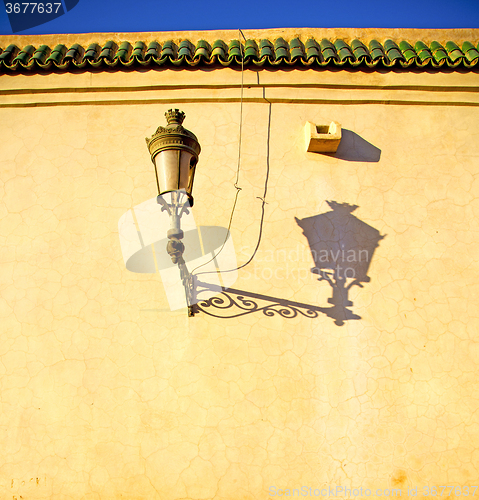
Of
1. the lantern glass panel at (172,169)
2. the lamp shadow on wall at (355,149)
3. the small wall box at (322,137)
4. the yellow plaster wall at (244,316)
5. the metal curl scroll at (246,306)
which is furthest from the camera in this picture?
the lamp shadow on wall at (355,149)

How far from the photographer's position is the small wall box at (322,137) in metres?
3.03

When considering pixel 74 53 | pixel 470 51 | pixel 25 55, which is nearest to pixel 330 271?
pixel 470 51

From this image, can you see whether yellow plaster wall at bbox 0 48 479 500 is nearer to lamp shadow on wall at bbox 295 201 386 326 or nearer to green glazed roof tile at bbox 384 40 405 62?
lamp shadow on wall at bbox 295 201 386 326

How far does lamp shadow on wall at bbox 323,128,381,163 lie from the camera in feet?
10.5

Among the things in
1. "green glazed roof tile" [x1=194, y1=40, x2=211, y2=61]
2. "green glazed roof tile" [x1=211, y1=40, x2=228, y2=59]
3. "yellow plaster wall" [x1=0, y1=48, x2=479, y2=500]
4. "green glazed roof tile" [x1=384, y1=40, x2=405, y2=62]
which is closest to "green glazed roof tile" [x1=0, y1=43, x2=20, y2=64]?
"yellow plaster wall" [x1=0, y1=48, x2=479, y2=500]

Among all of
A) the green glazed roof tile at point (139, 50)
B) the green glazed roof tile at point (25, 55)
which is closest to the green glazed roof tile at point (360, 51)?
the green glazed roof tile at point (139, 50)

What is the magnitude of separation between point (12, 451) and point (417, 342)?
3.08 metres

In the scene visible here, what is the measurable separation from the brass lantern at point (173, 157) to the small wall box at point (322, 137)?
128 cm

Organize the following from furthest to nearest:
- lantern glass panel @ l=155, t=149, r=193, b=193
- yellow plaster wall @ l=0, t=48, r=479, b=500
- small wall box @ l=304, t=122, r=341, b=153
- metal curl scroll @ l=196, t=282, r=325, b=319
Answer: small wall box @ l=304, t=122, r=341, b=153 < metal curl scroll @ l=196, t=282, r=325, b=319 < yellow plaster wall @ l=0, t=48, r=479, b=500 < lantern glass panel @ l=155, t=149, r=193, b=193

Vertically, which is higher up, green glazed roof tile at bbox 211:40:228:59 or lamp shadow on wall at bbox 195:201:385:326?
green glazed roof tile at bbox 211:40:228:59

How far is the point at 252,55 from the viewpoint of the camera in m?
3.25

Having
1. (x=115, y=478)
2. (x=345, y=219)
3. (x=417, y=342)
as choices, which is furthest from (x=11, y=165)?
(x=417, y=342)

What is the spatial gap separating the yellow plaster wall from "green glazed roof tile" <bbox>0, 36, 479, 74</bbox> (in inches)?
5.0

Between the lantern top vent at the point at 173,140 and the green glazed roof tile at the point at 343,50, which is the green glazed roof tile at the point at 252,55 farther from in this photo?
the lantern top vent at the point at 173,140
